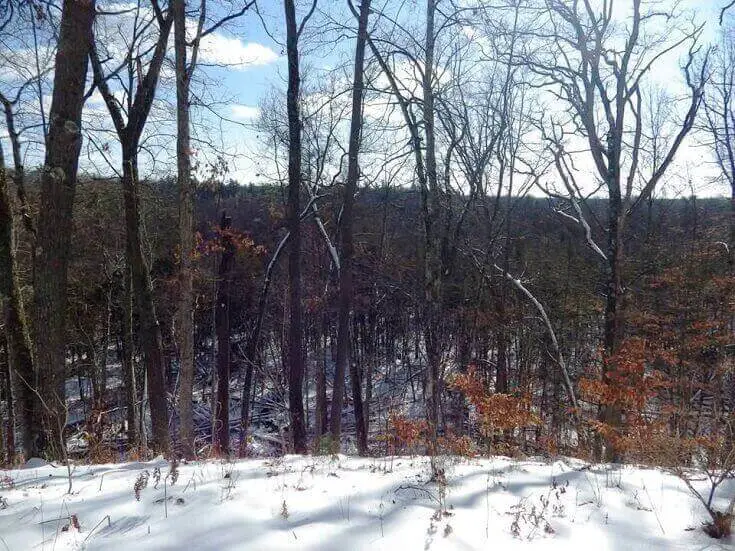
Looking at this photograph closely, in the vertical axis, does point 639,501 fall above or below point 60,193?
below

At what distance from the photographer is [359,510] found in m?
3.13

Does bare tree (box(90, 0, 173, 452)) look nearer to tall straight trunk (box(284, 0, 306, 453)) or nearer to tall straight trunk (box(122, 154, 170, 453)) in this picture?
tall straight trunk (box(122, 154, 170, 453))

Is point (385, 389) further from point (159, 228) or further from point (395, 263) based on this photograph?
point (159, 228)

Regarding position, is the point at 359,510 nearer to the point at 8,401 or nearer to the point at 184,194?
the point at 184,194

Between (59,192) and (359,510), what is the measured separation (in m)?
5.59

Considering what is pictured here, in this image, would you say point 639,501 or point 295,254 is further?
point 295,254

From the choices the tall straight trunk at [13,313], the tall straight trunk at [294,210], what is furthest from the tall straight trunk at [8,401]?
the tall straight trunk at [294,210]

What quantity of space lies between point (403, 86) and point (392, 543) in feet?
27.9

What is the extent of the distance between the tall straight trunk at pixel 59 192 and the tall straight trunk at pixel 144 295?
7.35ft

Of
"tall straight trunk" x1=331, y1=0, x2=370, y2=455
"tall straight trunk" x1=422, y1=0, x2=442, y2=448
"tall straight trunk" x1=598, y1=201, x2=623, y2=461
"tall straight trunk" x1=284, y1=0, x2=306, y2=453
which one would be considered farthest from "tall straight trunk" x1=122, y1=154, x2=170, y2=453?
"tall straight trunk" x1=598, y1=201, x2=623, y2=461

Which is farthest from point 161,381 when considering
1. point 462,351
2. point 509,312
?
point 509,312

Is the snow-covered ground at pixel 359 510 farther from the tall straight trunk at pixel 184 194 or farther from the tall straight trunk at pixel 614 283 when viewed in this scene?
the tall straight trunk at pixel 614 283

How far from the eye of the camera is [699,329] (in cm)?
1403

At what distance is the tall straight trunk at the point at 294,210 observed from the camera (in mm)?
9594
